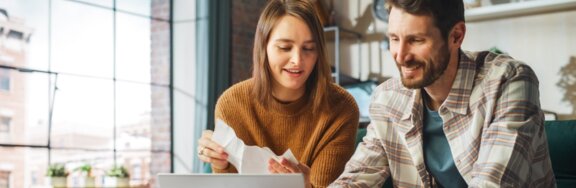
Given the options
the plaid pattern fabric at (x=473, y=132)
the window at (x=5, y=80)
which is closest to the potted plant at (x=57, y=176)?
the window at (x=5, y=80)

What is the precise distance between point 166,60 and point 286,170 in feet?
10.3

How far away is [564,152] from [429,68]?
0.53 m

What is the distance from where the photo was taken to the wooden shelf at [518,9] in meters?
4.39

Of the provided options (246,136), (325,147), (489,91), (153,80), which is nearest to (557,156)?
(489,91)

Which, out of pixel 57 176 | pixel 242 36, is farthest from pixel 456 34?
pixel 242 36

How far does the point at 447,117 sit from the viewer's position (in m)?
1.60

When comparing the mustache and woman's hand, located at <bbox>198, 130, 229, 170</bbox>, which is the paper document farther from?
the mustache

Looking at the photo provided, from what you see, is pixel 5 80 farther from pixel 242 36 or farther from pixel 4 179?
pixel 242 36

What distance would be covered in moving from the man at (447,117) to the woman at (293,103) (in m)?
0.16

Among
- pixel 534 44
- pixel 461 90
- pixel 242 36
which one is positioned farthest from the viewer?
pixel 242 36

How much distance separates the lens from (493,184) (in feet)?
4.71

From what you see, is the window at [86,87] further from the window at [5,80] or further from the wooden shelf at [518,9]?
the wooden shelf at [518,9]

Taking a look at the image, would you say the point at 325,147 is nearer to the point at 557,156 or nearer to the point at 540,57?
the point at 557,156

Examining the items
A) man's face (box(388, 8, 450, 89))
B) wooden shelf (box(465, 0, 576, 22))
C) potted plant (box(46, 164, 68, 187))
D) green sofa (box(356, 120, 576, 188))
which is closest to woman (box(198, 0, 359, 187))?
man's face (box(388, 8, 450, 89))
